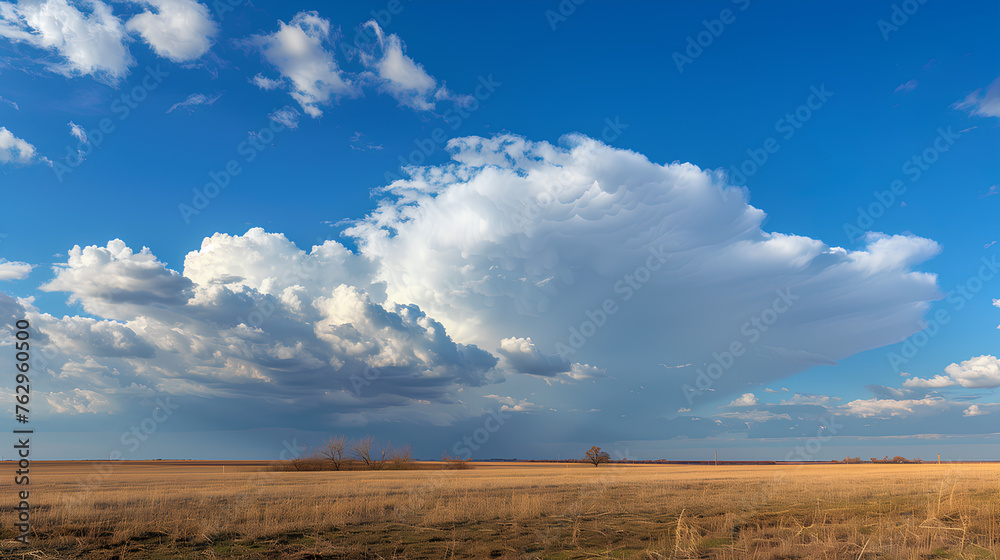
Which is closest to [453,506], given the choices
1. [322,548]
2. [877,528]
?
[322,548]

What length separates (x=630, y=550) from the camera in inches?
543

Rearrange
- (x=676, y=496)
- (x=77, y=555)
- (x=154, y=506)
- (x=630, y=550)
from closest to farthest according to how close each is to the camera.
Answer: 1. (x=77, y=555)
2. (x=630, y=550)
3. (x=154, y=506)
4. (x=676, y=496)

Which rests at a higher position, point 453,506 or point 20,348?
point 20,348

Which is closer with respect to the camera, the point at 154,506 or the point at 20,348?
the point at 20,348

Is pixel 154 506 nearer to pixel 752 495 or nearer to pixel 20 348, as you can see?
pixel 20 348

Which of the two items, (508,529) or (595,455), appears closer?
(508,529)

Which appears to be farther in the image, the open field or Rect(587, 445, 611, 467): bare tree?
Rect(587, 445, 611, 467): bare tree

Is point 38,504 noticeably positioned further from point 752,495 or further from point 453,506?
point 752,495

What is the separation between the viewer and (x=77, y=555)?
12.9 m

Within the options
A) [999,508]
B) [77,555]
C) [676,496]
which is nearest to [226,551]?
[77,555]

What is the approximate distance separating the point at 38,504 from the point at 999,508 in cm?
4037

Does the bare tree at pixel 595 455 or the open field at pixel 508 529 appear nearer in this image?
the open field at pixel 508 529

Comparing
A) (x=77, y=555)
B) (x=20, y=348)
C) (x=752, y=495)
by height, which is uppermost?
(x=20, y=348)

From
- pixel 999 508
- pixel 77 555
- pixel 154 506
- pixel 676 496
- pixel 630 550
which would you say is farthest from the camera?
pixel 676 496
